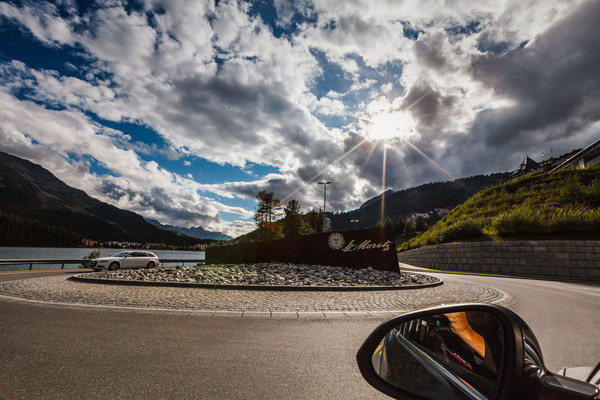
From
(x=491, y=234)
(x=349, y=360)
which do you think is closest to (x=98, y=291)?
(x=349, y=360)

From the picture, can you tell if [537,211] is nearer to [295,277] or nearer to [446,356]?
[295,277]

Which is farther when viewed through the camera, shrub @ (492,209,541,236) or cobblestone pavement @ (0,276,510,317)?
shrub @ (492,209,541,236)

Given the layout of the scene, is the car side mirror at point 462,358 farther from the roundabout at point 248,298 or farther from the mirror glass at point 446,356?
the roundabout at point 248,298

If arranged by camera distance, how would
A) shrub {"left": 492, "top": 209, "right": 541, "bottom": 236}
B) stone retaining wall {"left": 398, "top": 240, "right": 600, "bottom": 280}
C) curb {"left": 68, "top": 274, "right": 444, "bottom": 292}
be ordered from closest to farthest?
curb {"left": 68, "top": 274, "right": 444, "bottom": 292} → stone retaining wall {"left": 398, "top": 240, "right": 600, "bottom": 280} → shrub {"left": 492, "top": 209, "right": 541, "bottom": 236}

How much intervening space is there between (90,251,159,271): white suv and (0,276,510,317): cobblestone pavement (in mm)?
8970

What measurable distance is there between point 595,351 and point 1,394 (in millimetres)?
7777

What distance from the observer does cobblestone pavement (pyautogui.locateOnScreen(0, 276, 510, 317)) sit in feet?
24.6

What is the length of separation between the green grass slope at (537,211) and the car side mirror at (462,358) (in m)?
24.4

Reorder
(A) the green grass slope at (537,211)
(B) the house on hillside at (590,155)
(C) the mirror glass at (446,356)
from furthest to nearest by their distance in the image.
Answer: (B) the house on hillside at (590,155) < (A) the green grass slope at (537,211) < (C) the mirror glass at (446,356)

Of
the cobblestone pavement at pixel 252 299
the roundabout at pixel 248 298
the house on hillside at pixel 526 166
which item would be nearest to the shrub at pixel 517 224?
the roundabout at pixel 248 298

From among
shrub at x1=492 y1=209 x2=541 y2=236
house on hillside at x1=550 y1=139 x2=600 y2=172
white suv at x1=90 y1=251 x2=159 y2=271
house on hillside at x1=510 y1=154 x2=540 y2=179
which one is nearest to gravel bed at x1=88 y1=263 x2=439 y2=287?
white suv at x1=90 y1=251 x2=159 y2=271

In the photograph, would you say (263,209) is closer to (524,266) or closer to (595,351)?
(524,266)

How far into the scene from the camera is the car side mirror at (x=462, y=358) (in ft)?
3.49

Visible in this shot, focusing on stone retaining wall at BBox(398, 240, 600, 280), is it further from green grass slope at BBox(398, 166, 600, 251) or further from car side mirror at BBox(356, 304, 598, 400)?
car side mirror at BBox(356, 304, 598, 400)
